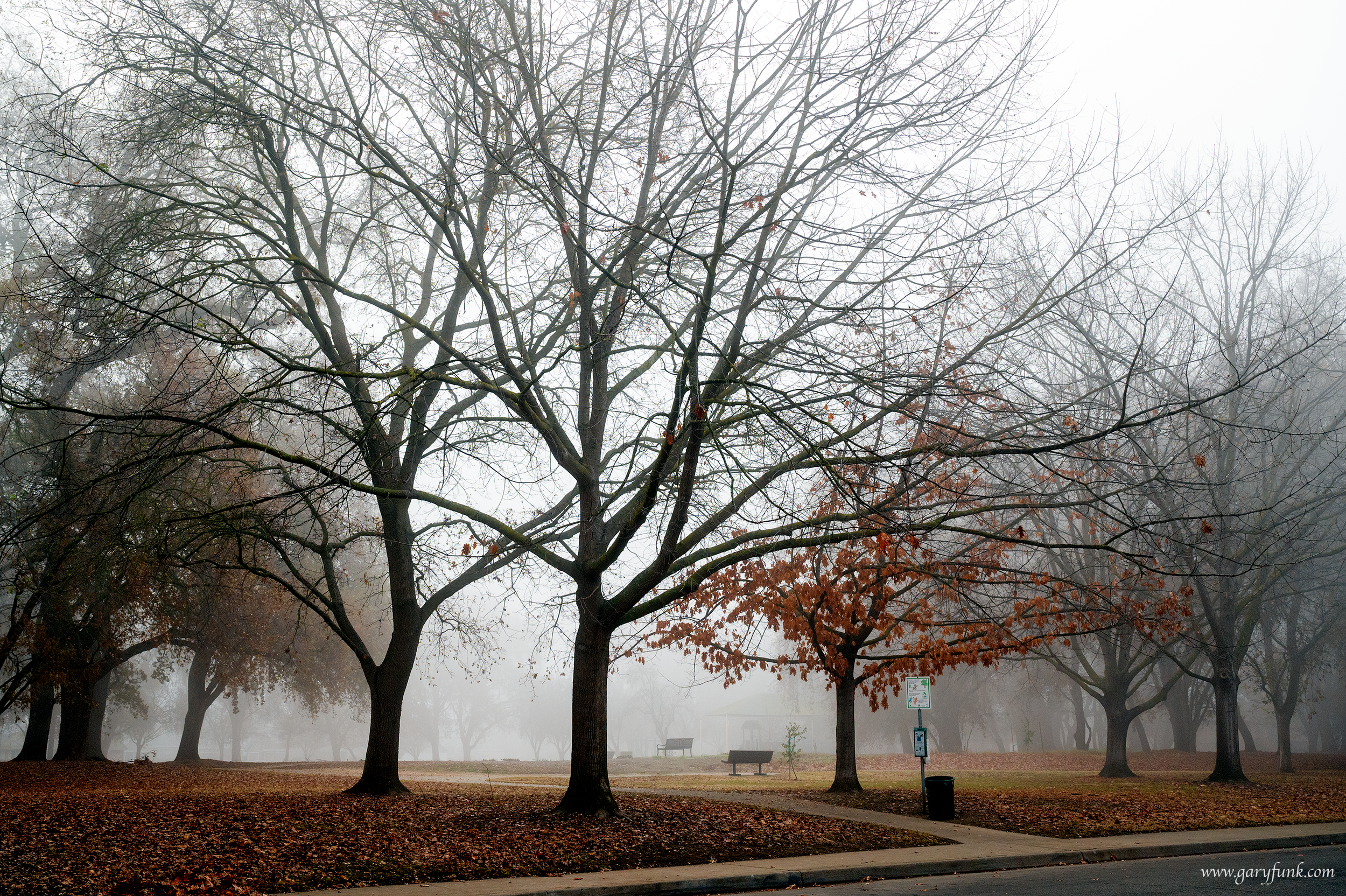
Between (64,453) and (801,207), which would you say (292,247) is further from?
(801,207)

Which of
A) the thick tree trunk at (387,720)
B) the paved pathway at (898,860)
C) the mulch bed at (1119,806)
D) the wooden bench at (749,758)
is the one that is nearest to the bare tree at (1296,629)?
the mulch bed at (1119,806)

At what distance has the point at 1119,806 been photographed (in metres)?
15.8

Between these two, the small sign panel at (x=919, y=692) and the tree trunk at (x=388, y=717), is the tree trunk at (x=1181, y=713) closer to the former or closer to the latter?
the small sign panel at (x=919, y=692)

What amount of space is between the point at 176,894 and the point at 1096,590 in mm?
14466

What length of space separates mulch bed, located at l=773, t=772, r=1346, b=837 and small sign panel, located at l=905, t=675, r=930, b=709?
1959 millimetres

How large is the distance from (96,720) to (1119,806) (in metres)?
30.1

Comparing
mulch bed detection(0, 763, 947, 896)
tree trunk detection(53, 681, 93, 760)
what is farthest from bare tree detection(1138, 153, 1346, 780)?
tree trunk detection(53, 681, 93, 760)

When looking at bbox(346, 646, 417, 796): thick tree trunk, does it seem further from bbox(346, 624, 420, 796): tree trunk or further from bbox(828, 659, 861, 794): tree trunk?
bbox(828, 659, 861, 794): tree trunk

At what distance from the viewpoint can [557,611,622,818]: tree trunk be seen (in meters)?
12.4

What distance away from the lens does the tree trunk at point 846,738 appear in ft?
60.1

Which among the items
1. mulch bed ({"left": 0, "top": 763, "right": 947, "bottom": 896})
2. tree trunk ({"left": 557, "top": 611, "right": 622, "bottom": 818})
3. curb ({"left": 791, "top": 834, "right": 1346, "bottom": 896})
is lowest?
curb ({"left": 791, "top": 834, "right": 1346, "bottom": 896})

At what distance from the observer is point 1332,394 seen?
25.9 meters

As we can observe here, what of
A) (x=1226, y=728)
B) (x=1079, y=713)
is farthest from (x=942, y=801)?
(x=1079, y=713)

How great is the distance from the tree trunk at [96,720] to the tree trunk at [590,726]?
2056 centimetres
